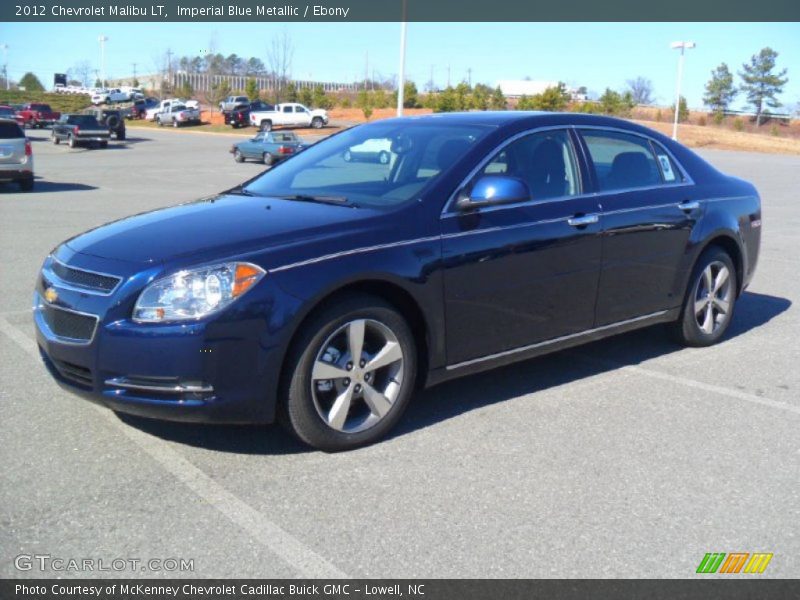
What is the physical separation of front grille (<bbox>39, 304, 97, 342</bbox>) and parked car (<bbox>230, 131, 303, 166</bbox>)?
1122 inches

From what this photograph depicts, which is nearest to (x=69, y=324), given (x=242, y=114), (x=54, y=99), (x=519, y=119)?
(x=519, y=119)

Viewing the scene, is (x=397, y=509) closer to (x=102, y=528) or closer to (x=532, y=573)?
(x=532, y=573)

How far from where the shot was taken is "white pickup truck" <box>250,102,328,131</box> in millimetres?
56812

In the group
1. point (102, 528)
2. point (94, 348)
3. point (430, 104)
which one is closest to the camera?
point (102, 528)

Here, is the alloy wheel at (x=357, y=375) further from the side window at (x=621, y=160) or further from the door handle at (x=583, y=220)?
the side window at (x=621, y=160)

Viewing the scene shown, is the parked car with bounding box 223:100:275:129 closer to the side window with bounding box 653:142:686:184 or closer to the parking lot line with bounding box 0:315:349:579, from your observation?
the side window with bounding box 653:142:686:184

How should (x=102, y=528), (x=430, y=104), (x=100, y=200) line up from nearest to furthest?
(x=102, y=528) < (x=100, y=200) < (x=430, y=104)

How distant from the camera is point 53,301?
4344 mm

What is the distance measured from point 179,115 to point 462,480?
216 ft

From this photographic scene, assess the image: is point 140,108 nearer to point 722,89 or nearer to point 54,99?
point 54,99

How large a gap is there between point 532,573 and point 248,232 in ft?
6.90

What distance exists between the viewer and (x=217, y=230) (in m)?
4.39


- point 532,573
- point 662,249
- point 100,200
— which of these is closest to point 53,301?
point 532,573

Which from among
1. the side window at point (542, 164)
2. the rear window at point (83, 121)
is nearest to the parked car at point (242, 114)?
the rear window at point (83, 121)
